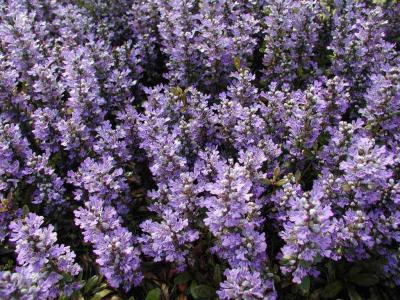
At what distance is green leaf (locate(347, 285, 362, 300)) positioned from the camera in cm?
467

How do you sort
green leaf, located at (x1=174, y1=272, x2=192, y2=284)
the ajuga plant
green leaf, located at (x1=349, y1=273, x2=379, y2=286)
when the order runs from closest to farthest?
1. the ajuga plant
2. green leaf, located at (x1=349, y1=273, x2=379, y2=286)
3. green leaf, located at (x1=174, y1=272, x2=192, y2=284)

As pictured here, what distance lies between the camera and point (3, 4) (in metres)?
7.54

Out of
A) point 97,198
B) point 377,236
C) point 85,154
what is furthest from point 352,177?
point 85,154

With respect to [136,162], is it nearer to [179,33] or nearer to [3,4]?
[179,33]

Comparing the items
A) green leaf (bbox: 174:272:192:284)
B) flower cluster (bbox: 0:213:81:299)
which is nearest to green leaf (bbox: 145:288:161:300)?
green leaf (bbox: 174:272:192:284)

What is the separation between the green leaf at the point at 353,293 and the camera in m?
4.67

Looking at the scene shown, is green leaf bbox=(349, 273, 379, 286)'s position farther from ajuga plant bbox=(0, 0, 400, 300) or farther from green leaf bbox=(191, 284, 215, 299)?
green leaf bbox=(191, 284, 215, 299)

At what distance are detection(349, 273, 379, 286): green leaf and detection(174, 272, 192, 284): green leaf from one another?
1784 mm

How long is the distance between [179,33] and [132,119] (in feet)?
4.82

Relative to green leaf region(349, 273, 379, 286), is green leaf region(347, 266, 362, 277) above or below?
above

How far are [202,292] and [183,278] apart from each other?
0.29 metres

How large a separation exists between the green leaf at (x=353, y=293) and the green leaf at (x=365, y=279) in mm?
84

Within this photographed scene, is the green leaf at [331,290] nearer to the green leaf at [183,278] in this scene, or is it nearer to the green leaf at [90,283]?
the green leaf at [183,278]

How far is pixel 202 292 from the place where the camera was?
469cm
